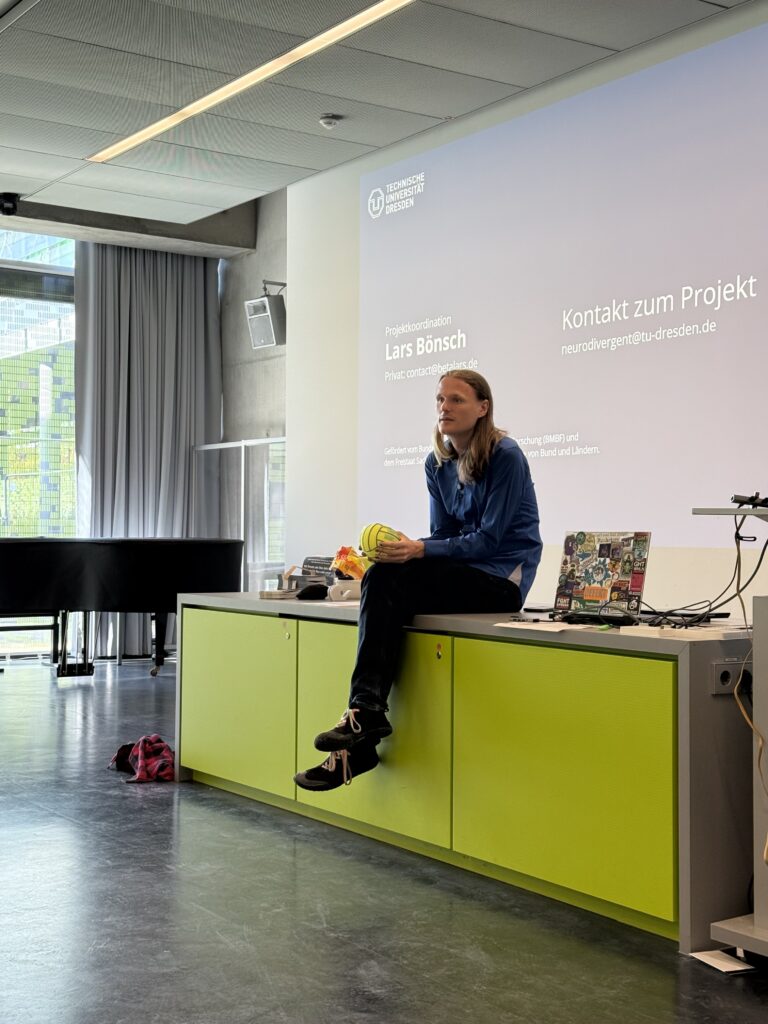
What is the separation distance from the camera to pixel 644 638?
275 cm

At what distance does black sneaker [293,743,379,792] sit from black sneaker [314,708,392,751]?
6cm

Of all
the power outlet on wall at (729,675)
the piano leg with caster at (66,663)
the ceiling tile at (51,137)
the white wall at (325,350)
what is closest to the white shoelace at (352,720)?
the power outlet on wall at (729,675)

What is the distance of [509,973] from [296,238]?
21.1 ft

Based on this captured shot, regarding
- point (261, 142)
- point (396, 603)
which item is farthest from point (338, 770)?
point (261, 142)

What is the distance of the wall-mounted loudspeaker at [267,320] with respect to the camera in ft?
29.2

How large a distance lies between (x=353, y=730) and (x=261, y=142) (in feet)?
14.7

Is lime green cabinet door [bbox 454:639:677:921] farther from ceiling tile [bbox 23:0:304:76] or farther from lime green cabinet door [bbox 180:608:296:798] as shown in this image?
ceiling tile [bbox 23:0:304:76]

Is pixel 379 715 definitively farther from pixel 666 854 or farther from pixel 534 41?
pixel 534 41

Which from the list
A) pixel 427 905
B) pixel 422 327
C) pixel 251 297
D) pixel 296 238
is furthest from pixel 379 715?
pixel 251 297

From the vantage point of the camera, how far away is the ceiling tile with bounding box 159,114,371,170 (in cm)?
660

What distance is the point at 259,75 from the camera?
5863 mm

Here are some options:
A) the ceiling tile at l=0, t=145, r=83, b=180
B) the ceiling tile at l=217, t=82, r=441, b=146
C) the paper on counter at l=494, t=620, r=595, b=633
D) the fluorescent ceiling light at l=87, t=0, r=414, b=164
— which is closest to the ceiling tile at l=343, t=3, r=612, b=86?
the fluorescent ceiling light at l=87, t=0, r=414, b=164

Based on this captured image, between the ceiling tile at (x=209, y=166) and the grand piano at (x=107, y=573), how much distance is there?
90.0 inches

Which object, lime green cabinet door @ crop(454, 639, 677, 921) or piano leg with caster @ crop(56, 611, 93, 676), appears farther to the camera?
piano leg with caster @ crop(56, 611, 93, 676)
